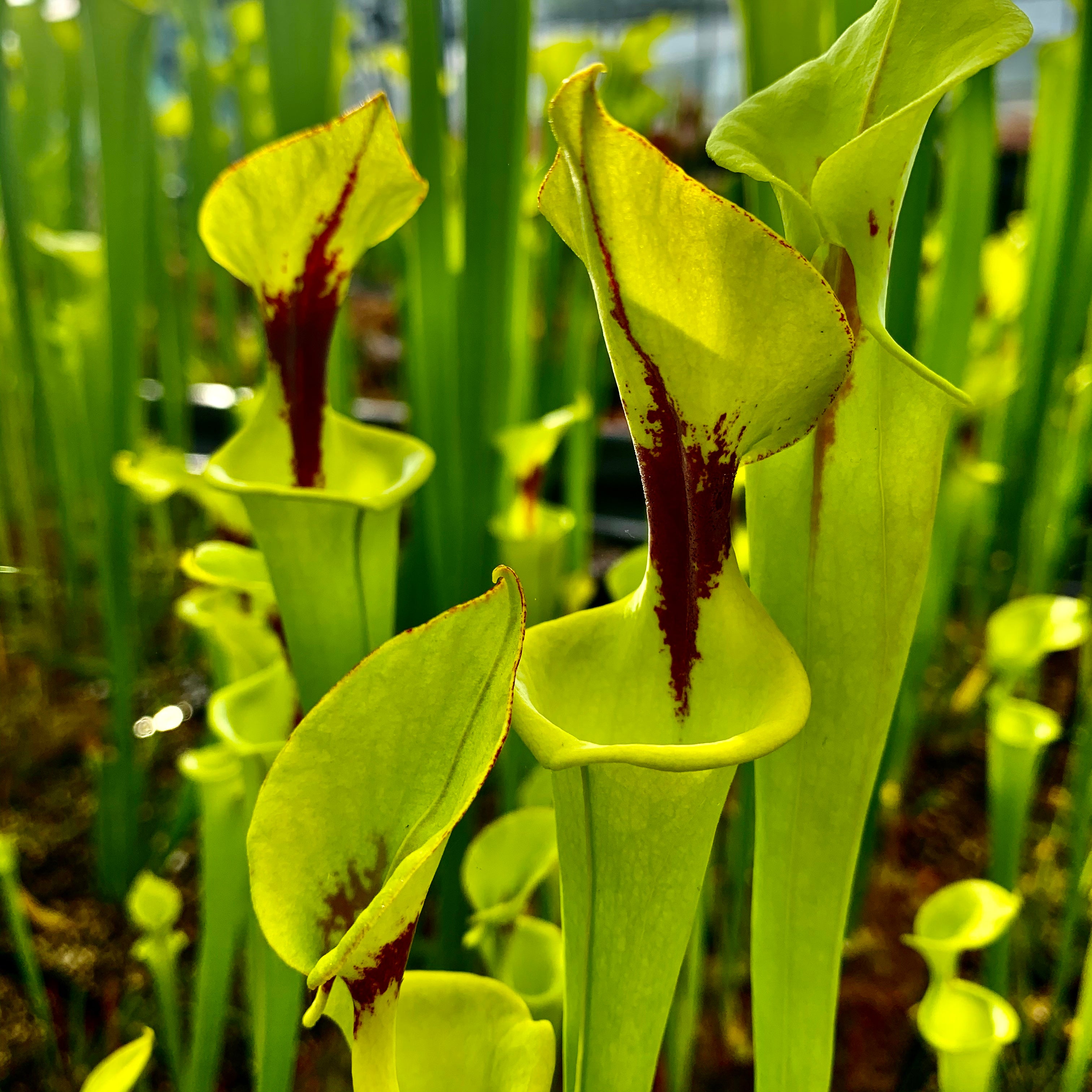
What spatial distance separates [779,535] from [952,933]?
1.10 feet

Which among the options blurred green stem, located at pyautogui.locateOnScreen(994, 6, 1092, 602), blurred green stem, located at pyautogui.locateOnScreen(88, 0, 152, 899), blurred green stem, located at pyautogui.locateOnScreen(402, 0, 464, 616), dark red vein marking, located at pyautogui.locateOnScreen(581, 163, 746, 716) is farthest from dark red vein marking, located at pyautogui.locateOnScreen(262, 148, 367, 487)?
blurred green stem, located at pyautogui.locateOnScreen(994, 6, 1092, 602)

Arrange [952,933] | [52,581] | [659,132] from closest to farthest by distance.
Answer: [952,933] → [52,581] → [659,132]

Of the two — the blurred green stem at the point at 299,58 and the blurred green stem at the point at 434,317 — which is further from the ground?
the blurred green stem at the point at 299,58

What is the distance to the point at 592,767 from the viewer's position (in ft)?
0.90

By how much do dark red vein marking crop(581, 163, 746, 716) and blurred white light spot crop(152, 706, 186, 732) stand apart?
844 mm

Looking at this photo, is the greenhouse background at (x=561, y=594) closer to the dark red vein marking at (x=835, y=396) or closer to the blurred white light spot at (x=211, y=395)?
the dark red vein marking at (x=835, y=396)

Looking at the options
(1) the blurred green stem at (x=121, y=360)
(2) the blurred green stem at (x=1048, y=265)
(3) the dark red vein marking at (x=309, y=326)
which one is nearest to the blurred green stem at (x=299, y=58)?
(1) the blurred green stem at (x=121, y=360)

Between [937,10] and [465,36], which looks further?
[465,36]

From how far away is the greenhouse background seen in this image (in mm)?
240

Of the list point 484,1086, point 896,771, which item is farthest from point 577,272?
point 484,1086

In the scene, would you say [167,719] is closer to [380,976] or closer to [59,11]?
[380,976]

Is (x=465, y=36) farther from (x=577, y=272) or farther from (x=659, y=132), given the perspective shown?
(x=659, y=132)

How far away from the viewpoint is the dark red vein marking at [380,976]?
0.81 feet

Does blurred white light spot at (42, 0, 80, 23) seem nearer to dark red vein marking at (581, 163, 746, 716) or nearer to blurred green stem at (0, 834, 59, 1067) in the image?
blurred green stem at (0, 834, 59, 1067)
